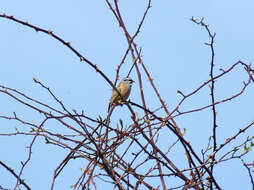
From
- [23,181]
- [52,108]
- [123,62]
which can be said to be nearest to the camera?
[23,181]

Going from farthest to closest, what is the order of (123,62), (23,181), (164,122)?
(123,62), (164,122), (23,181)

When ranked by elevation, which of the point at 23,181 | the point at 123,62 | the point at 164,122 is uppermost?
the point at 123,62

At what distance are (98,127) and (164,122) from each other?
59 centimetres

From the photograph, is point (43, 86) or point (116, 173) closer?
point (116, 173)

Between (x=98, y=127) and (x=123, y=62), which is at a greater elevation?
(x=123, y=62)

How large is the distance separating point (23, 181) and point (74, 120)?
51cm

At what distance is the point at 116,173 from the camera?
2762 millimetres

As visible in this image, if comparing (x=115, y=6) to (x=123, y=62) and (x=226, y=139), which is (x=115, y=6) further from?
(x=226, y=139)

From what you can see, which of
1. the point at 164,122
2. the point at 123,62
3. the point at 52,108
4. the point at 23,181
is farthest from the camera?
the point at 123,62

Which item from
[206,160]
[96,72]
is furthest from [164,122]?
[96,72]

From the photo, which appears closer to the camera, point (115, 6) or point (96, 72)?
point (96, 72)

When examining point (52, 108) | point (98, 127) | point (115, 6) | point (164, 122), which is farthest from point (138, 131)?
point (115, 6)

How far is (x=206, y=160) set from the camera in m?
2.71

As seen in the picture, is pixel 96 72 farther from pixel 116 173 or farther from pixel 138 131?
pixel 116 173
